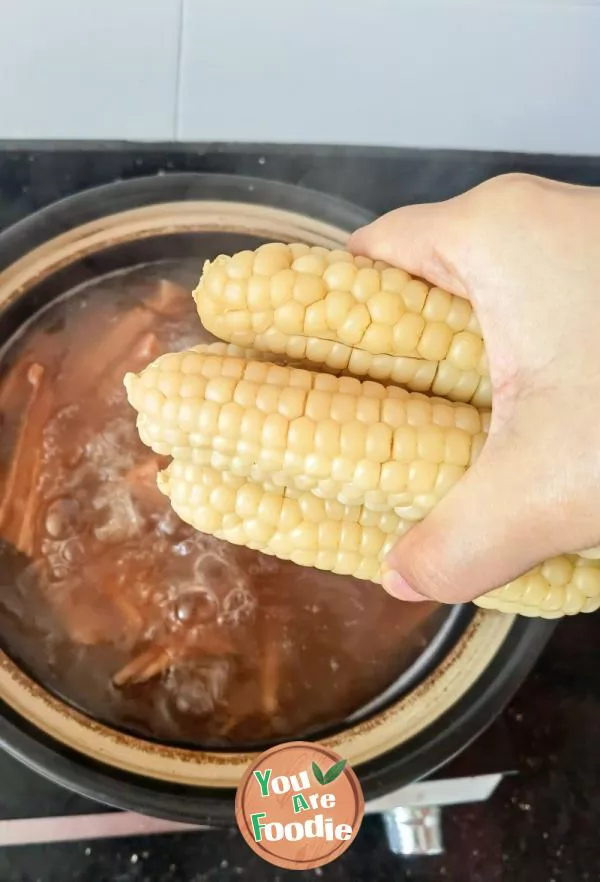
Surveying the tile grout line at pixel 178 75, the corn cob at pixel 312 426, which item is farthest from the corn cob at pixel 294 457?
the tile grout line at pixel 178 75

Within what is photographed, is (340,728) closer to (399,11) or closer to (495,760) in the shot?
(495,760)

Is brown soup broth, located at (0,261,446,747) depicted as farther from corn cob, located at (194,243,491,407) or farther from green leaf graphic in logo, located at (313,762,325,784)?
corn cob, located at (194,243,491,407)

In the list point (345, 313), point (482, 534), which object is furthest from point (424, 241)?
point (482, 534)

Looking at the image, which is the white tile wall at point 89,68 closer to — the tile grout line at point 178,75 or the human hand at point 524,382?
the tile grout line at point 178,75

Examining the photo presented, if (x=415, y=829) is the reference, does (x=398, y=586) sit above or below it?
above

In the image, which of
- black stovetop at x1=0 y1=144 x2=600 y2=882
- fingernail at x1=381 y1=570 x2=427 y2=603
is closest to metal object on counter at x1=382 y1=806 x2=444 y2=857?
black stovetop at x1=0 y1=144 x2=600 y2=882

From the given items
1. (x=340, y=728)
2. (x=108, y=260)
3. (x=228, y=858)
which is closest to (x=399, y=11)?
(x=108, y=260)

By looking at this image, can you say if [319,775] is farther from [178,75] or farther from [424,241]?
[178,75]
